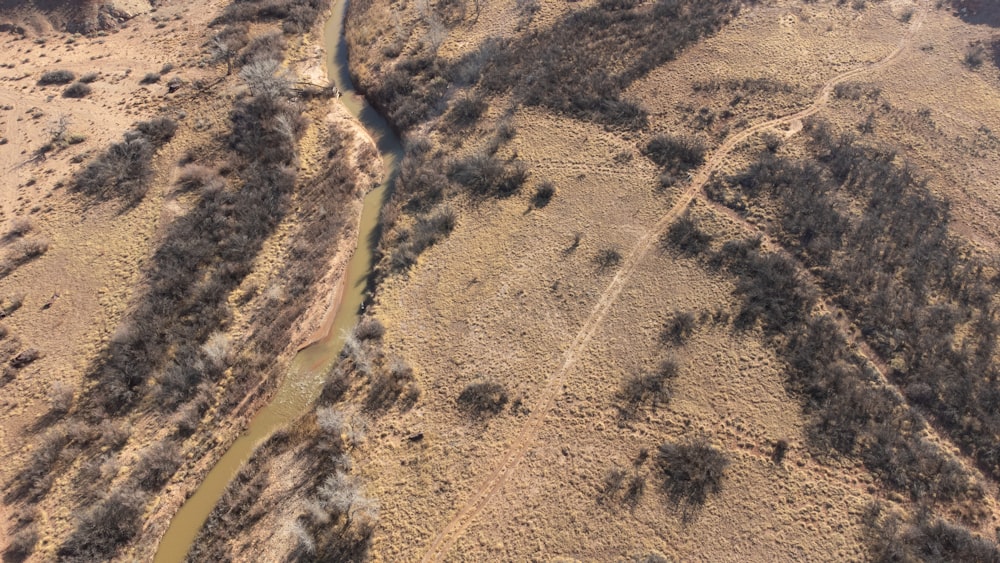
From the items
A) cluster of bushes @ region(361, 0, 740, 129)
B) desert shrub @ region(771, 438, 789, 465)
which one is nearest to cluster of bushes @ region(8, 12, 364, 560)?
cluster of bushes @ region(361, 0, 740, 129)

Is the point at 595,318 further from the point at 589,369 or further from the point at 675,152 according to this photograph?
the point at 675,152

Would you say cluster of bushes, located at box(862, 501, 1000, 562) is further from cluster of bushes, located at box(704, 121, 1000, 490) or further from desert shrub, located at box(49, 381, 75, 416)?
desert shrub, located at box(49, 381, 75, 416)

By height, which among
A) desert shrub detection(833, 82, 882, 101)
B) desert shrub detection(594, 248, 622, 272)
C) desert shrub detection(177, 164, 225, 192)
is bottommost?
desert shrub detection(594, 248, 622, 272)

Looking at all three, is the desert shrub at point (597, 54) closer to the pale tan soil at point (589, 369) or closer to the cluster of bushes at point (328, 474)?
the pale tan soil at point (589, 369)

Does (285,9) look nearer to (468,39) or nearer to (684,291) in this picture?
(468,39)

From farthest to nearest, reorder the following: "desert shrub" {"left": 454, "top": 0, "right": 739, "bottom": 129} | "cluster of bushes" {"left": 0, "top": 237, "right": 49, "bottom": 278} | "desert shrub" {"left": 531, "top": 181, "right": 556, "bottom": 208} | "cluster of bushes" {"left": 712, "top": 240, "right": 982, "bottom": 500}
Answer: "desert shrub" {"left": 454, "top": 0, "right": 739, "bottom": 129} < "desert shrub" {"left": 531, "top": 181, "right": 556, "bottom": 208} < "cluster of bushes" {"left": 0, "top": 237, "right": 49, "bottom": 278} < "cluster of bushes" {"left": 712, "top": 240, "right": 982, "bottom": 500}

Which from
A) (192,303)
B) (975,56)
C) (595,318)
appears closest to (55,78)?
(192,303)
